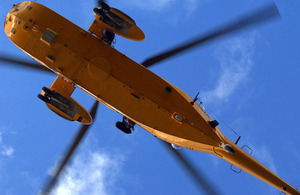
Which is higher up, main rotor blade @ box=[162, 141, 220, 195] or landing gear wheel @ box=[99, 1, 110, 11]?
landing gear wheel @ box=[99, 1, 110, 11]

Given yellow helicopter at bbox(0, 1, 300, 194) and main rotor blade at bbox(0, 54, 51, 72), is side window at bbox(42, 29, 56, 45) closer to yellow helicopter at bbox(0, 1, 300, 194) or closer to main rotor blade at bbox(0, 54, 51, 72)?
yellow helicopter at bbox(0, 1, 300, 194)

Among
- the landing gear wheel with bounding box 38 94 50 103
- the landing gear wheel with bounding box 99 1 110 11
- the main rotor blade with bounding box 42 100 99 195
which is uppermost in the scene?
the landing gear wheel with bounding box 99 1 110 11

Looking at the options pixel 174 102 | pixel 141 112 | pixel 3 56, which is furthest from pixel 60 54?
pixel 174 102

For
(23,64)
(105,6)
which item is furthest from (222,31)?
(23,64)

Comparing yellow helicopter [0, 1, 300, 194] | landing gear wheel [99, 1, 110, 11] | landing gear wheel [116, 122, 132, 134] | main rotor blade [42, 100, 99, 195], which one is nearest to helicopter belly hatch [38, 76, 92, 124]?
yellow helicopter [0, 1, 300, 194]

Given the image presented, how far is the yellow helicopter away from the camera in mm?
13406

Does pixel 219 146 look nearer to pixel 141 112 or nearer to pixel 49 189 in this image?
pixel 141 112

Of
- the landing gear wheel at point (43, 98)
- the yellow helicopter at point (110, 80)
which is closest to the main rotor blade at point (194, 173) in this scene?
the yellow helicopter at point (110, 80)

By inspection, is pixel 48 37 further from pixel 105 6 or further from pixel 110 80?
pixel 110 80

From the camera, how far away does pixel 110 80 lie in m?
13.7

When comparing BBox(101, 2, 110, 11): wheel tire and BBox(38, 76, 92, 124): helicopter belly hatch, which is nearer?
BBox(101, 2, 110, 11): wheel tire

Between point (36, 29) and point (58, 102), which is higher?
point (36, 29)

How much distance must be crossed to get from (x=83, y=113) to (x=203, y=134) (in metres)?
6.96

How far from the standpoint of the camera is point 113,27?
14.0 metres
